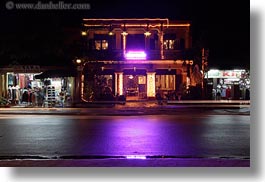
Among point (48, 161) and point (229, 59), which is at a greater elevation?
point (229, 59)

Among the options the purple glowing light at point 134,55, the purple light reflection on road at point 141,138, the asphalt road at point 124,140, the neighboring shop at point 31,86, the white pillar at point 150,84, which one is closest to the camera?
the asphalt road at point 124,140

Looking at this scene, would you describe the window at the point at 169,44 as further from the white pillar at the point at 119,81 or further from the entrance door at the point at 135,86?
the white pillar at the point at 119,81

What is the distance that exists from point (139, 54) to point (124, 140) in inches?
907

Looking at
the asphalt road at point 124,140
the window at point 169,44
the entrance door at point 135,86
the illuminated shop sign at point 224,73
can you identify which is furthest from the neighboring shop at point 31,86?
the asphalt road at point 124,140

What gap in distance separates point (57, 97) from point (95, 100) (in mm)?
3130

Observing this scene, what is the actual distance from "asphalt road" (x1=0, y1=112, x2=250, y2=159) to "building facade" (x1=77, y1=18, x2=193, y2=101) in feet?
60.5

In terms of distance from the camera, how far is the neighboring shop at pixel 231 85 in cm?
3922

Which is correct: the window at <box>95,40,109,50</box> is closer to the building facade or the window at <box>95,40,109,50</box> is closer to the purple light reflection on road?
the building facade

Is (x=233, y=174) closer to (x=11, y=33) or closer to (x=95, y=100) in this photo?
(x=95, y=100)

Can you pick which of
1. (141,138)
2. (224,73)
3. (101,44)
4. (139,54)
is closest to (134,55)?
(139,54)

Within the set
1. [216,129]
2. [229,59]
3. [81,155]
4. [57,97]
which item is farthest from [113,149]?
[229,59]

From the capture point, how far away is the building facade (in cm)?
3738

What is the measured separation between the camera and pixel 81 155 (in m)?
11.4

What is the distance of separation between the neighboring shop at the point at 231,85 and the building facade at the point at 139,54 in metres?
2.77
